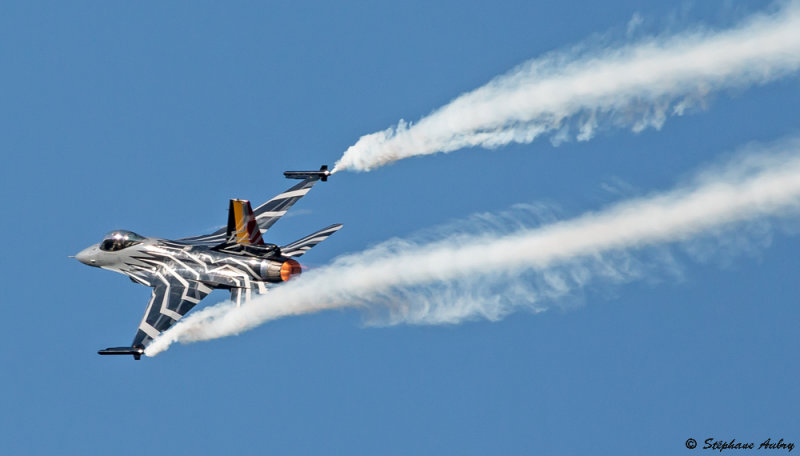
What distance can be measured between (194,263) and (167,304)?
1666 mm

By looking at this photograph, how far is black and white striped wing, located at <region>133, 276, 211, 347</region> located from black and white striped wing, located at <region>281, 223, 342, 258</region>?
9.86 feet

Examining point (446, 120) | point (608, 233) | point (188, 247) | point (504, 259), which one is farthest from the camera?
point (188, 247)

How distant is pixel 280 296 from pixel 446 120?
806 cm

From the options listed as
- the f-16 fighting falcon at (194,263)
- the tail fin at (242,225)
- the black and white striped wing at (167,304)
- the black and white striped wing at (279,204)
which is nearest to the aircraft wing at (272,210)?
the black and white striped wing at (279,204)

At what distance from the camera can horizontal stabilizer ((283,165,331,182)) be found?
51656 mm

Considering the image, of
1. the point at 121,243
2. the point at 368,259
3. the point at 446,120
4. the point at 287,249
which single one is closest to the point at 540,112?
the point at 446,120

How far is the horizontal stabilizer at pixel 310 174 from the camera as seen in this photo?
2034 inches

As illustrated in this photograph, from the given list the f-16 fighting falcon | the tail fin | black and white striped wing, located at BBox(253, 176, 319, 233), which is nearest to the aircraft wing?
black and white striped wing, located at BBox(253, 176, 319, 233)

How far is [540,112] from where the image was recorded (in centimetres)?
4184

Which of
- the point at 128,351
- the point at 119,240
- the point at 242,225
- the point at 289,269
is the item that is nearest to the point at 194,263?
the point at 242,225

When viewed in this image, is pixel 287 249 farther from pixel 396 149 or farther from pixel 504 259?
pixel 504 259

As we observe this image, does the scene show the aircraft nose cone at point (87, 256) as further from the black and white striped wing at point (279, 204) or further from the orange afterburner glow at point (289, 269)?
the orange afterburner glow at point (289, 269)

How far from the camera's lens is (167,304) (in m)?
46.6

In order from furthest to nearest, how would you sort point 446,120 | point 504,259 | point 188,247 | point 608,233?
point 188,247, point 446,120, point 504,259, point 608,233
